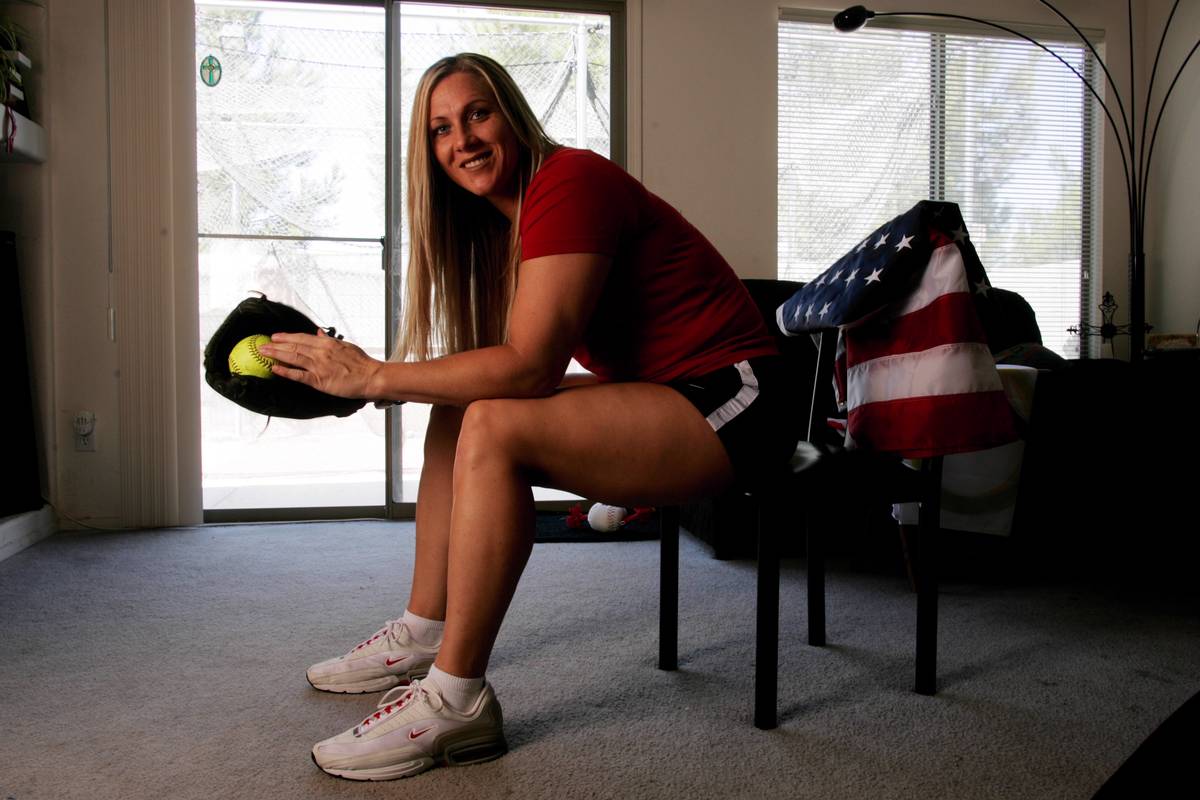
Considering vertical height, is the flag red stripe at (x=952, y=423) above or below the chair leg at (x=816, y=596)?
above

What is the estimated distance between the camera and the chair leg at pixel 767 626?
1291 millimetres

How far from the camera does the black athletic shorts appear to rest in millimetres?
1210

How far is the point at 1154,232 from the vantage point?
3688mm

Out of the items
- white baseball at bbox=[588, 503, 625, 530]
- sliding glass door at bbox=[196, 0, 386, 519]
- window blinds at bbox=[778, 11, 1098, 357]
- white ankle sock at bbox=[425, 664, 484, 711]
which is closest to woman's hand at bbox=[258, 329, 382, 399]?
white ankle sock at bbox=[425, 664, 484, 711]

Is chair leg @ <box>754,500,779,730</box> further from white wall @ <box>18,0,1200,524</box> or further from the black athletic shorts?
white wall @ <box>18,0,1200,524</box>

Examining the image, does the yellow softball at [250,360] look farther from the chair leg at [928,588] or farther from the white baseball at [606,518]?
the white baseball at [606,518]

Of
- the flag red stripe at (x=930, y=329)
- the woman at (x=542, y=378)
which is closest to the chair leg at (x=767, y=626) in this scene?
the woman at (x=542, y=378)

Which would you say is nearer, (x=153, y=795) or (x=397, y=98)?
(x=153, y=795)

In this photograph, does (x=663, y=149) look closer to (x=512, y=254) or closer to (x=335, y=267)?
(x=335, y=267)

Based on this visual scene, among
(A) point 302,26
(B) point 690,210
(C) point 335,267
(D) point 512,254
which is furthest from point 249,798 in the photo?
(A) point 302,26

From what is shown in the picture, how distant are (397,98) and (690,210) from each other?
1215 mm

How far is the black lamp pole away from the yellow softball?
268 centimetres

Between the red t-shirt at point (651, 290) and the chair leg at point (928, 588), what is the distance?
1.41 feet

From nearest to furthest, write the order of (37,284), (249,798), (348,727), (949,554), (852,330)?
1. (249,798)
2. (348,727)
3. (852,330)
4. (949,554)
5. (37,284)
